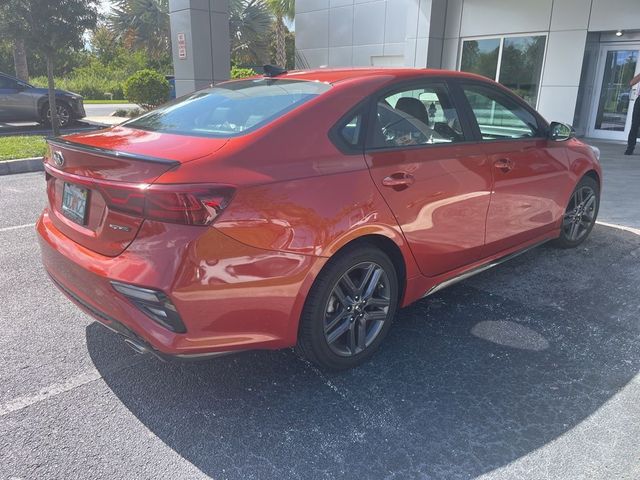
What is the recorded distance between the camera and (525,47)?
13781mm

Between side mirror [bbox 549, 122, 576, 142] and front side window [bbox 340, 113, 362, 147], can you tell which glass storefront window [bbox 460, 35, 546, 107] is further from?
front side window [bbox 340, 113, 362, 147]

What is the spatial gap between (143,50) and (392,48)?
2328 centimetres

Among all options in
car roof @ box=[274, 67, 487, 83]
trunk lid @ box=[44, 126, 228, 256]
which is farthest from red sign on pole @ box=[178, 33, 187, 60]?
trunk lid @ box=[44, 126, 228, 256]

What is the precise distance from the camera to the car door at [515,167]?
12.3 feet

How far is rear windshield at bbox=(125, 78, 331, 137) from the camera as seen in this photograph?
9.30 ft

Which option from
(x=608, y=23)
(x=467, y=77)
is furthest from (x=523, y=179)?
(x=608, y=23)

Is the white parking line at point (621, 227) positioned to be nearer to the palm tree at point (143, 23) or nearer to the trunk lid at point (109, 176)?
the trunk lid at point (109, 176)

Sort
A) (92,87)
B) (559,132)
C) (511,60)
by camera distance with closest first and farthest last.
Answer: (559,132) → (511,60) → (92,87)

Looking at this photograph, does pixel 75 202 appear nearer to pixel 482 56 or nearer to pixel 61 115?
pixel 61 115

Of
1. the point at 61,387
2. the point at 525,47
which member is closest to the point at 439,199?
the point at 61,387

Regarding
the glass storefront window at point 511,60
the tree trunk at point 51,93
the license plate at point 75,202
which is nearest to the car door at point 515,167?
the license plate at point 75,202

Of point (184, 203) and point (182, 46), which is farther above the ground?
point (182, 46)

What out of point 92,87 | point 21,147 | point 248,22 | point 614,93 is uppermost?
point 248,22

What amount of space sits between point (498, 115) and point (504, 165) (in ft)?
1.75
